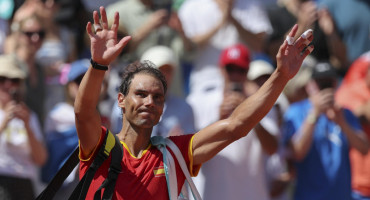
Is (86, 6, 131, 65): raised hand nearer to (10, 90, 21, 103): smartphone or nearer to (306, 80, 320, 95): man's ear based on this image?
(10, 90, 21, 103): smartphone

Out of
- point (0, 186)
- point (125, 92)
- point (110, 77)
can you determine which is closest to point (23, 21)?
point (110, 77)

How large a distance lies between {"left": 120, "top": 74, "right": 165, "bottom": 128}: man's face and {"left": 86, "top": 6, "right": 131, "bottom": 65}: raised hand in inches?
15.5

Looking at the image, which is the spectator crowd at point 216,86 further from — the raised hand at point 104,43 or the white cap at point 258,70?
the raised hand at point 104,43

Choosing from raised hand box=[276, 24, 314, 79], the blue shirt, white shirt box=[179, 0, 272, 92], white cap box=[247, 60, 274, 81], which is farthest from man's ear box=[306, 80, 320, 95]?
raised hand box=[276, 24, 314, 79]

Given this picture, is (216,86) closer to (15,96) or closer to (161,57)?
(161,57)

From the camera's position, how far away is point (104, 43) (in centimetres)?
455

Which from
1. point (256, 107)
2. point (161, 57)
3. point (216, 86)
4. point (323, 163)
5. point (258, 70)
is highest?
point (256, 107)

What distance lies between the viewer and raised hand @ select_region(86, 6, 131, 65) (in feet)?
14.7

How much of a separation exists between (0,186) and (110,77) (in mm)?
1931

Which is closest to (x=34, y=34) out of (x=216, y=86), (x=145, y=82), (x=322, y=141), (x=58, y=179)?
(x=216, y=86)

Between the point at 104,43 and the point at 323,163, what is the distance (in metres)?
3.64

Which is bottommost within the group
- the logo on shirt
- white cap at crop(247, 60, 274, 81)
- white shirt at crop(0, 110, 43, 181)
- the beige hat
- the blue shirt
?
the blue shirt

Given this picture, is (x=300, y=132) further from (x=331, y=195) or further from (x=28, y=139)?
(x=28, y=139)

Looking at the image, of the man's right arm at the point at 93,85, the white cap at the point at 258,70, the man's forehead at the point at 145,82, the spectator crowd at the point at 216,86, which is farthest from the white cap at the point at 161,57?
the man's right arm at the point at 93,85
